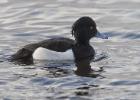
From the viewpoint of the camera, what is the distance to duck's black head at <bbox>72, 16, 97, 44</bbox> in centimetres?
1677

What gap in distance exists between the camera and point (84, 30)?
669 inches

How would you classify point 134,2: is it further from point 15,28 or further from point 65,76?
point 65,76

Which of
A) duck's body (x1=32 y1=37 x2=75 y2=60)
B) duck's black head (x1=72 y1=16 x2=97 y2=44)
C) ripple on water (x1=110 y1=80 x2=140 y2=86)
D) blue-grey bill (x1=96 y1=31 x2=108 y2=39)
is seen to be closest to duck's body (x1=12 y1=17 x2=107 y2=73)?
duck's body (x1=32 y1=37 x2=75 y2=60)

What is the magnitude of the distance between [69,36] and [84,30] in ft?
4.35

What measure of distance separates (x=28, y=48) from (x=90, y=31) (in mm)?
1783

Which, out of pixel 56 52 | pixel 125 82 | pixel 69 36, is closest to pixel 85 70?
pixel 56 52

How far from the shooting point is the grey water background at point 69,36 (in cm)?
1279

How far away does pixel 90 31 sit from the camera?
17.1 m

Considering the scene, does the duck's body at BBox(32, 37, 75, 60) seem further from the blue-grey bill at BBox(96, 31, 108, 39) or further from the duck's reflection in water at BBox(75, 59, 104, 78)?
the blue-grey bill at BBox(96, 31, 108, 39)

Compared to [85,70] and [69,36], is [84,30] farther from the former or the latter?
[85,70]

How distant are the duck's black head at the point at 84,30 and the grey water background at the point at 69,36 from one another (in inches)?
15.6

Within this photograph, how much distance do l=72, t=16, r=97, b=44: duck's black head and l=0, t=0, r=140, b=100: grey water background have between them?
0.40 metres

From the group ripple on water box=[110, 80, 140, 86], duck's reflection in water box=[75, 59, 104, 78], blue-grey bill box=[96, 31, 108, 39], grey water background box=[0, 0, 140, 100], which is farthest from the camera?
blue-grey bill box=[96, 31, 108, 39]

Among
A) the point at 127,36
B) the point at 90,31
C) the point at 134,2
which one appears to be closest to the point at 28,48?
the point at 90,31
